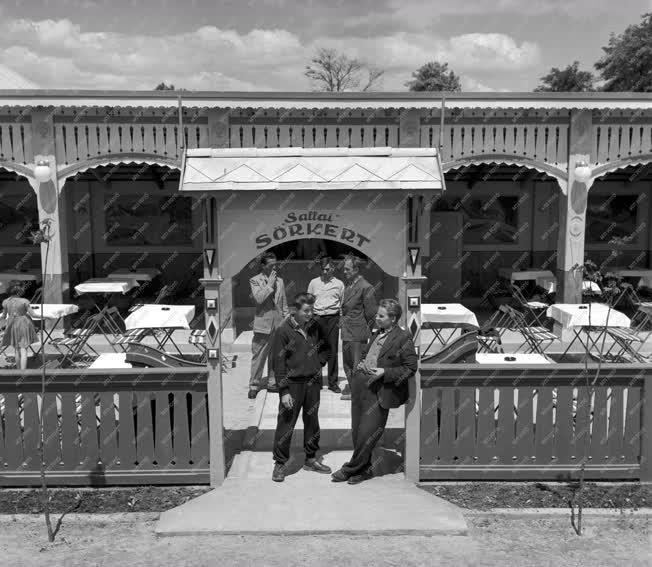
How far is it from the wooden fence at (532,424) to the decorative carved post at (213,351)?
65.6 inches

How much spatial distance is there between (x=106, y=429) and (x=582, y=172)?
8.94m

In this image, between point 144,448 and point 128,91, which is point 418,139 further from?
point 144,448

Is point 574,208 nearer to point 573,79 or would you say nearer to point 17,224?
point 17,224

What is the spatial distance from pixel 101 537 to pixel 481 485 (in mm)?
2971

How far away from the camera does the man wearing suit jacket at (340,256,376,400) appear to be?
796 centimetres

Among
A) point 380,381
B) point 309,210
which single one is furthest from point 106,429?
point 309,210

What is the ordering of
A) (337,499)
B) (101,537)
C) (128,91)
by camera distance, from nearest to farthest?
(101,537), (337,499), (128,91)

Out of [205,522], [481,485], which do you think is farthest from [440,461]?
[205,522]

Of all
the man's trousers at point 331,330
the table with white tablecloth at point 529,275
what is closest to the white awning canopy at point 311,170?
the man's trousers at point 331,330

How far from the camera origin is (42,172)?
11.4 m

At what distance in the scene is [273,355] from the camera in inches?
230

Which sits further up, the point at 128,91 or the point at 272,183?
the point at 128,91

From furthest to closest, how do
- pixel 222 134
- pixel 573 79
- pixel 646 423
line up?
pixel 573 79 < pixel 222 134 < pixel 646 423

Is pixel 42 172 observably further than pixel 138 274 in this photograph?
No
